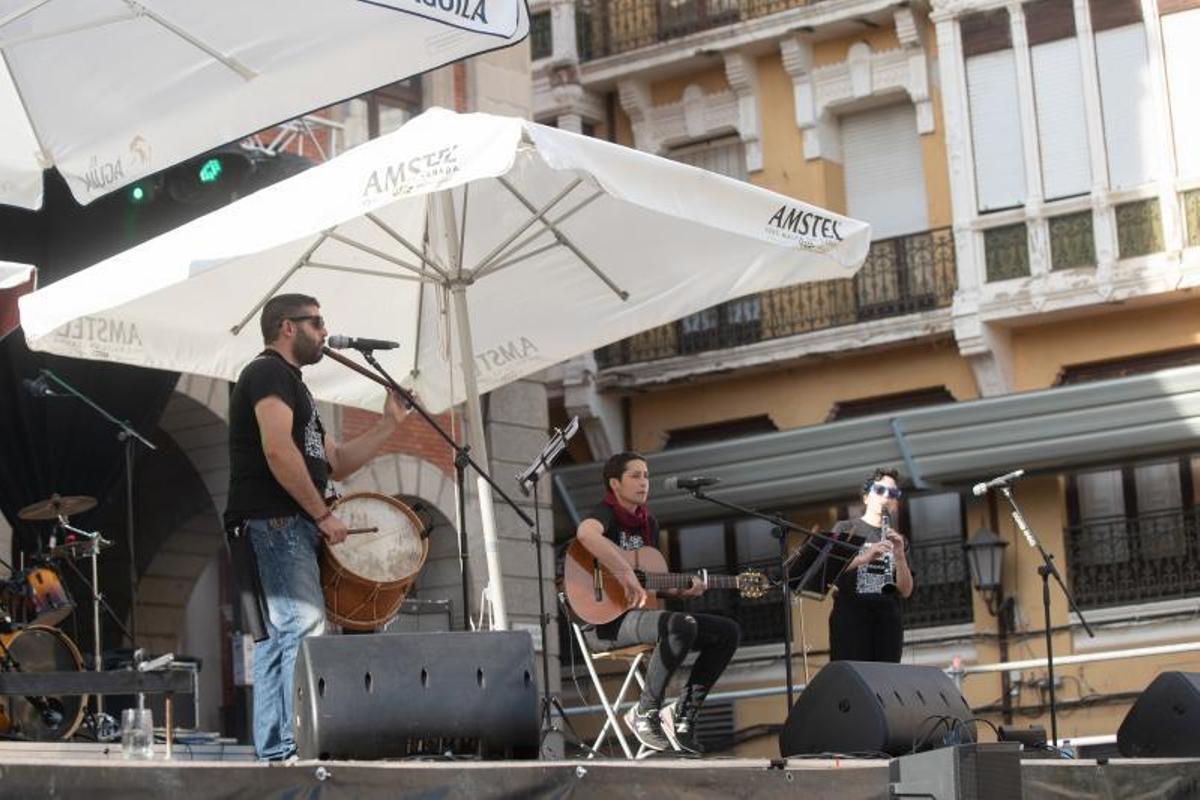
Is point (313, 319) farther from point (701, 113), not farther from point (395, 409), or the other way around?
point (701, 113)

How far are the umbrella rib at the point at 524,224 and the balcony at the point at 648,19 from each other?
604 inches

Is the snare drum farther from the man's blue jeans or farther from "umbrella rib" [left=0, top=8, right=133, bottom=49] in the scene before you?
the man's blue jeans

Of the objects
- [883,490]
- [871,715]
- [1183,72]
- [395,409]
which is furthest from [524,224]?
[1183,72]

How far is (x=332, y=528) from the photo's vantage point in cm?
909

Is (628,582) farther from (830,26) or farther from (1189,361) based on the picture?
(830,26)

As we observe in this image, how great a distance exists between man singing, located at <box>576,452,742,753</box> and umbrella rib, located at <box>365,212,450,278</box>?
1.25 meters

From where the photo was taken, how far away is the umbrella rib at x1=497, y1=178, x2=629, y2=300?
11.8m

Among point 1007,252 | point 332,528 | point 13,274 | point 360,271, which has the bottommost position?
point 332,528

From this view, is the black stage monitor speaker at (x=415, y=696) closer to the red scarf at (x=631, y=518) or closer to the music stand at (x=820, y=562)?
the red scarf at (x=631, y=518)

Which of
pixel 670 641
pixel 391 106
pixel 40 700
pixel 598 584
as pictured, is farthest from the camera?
pixel 391 106

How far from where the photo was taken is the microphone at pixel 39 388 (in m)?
15.1

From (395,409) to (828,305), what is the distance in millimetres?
16619

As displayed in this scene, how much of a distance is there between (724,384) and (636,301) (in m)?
14.9

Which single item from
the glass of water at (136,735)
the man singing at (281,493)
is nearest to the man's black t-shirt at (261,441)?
the man singing at (281,493)
